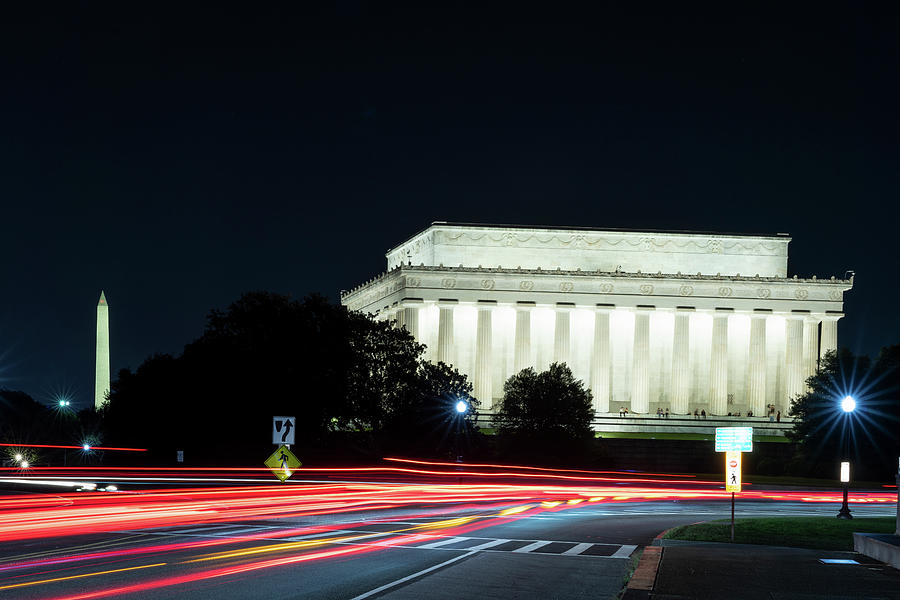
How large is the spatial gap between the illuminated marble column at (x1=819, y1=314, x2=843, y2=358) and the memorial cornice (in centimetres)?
185

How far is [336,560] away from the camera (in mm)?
21594

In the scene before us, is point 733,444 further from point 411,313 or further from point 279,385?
point 411,313

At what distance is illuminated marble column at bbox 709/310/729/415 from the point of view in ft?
383

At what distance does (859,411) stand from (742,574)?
60088 mm

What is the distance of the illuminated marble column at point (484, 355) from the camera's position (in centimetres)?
11412

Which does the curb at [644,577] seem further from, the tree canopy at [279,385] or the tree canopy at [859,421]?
the tree canopy at [859,421]

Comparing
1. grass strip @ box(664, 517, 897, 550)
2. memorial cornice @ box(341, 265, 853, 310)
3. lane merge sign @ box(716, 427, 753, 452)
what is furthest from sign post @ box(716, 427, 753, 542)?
memorial cornice @ box(341, 265, 853, 310)

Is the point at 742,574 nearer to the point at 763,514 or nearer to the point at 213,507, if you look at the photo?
the point at 213,507

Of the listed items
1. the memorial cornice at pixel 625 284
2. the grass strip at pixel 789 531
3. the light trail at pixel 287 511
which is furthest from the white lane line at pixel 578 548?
the memorial cornice at pixel 625 284

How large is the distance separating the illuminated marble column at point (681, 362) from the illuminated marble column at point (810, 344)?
1082 centimetres

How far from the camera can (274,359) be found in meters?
71.9

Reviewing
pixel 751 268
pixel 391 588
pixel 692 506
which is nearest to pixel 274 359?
pixel 692 506

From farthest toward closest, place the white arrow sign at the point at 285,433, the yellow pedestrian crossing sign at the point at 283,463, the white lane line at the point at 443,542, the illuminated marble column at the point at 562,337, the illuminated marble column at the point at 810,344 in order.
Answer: the illuminated marble column at the point at 810,344 → the illuminated marble column at the point at 562,337 → the white arrow sign at the point at 285,433 → the yellow pedestrian crossing sign at the point at 283,463 → the white lane line at the point at 443,542

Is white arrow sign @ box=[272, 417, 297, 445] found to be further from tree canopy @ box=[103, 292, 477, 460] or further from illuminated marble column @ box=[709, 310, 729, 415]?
illuminated marble column @ box=[709, 310, 729, 415]
